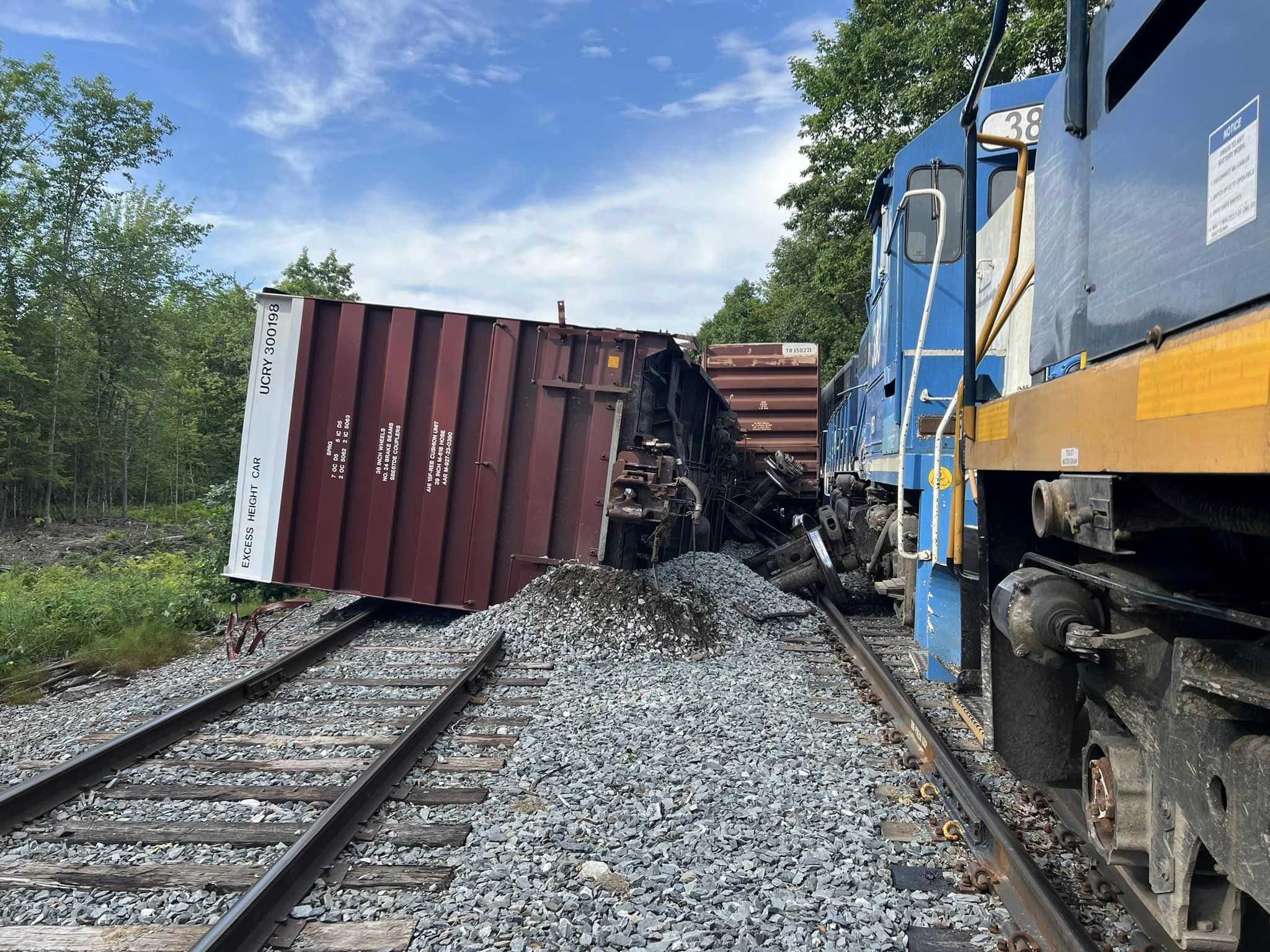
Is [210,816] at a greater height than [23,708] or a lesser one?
greater

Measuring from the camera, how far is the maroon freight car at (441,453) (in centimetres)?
715

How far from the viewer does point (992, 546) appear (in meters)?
2.57

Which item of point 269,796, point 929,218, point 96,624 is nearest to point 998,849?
point 269,796

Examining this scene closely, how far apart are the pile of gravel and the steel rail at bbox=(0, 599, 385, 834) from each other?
1.59 m

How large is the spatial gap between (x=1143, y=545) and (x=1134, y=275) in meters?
0.65

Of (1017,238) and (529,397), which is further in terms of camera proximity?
(529,397)

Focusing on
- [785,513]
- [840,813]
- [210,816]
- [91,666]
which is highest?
[785,513]

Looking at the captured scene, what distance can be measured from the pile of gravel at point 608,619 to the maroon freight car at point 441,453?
15.0 inches

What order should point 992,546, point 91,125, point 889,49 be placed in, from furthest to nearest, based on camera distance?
point 91,125
point 889,49
point 992,546

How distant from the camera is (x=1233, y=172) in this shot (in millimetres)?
1360

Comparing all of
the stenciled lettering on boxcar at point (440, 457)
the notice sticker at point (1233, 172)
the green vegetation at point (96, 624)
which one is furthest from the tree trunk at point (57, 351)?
the notice sticker at point (1233, 172)

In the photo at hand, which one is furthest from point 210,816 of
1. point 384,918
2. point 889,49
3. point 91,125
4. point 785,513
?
point 91,125

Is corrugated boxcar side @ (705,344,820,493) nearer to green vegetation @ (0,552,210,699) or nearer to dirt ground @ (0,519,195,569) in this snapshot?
green vegetation @ (0,552,210,699)

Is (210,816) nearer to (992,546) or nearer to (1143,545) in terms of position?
(992,546)
